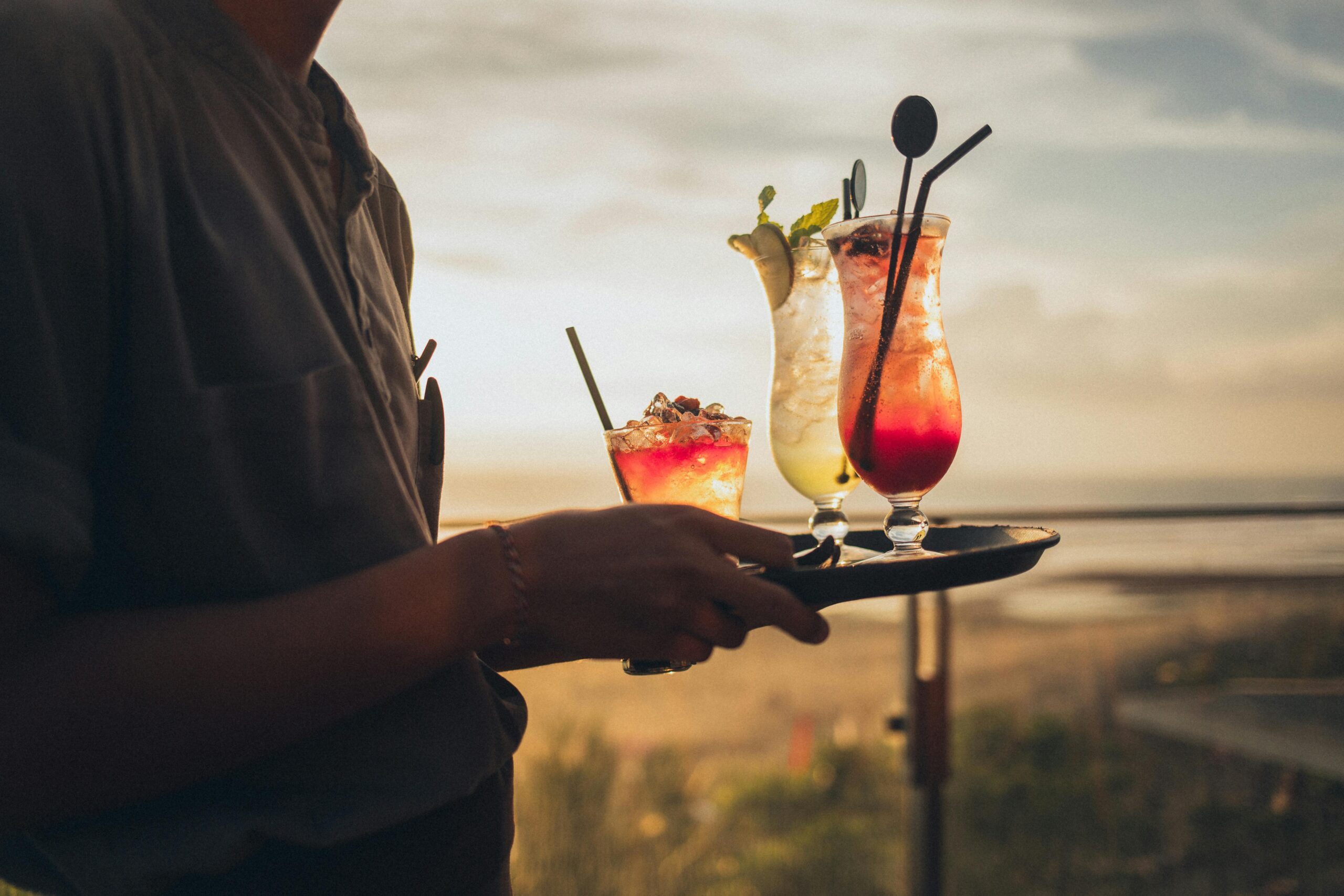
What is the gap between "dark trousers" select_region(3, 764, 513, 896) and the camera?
660 millimetres

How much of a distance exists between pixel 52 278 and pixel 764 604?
53cm

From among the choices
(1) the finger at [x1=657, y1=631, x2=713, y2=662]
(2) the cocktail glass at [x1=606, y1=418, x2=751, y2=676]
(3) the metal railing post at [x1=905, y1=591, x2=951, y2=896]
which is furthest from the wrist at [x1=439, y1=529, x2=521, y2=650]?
(3) the metal railing post at [x1=905, y1=591, x2=951, y2=896]

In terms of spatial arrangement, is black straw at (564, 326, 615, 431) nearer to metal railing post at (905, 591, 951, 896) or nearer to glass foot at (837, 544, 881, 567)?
glass foot at (837, 544, 881, 567)

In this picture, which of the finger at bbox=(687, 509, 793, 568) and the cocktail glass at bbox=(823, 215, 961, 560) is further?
the cocktail glass at bbox=(823, 215, 961, 560)

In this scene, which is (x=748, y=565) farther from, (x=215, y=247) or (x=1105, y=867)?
(x=1105, y=867)

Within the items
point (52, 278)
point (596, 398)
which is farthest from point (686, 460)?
point (52, 278)

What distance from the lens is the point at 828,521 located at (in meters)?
1.39

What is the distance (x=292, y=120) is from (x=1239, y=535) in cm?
282

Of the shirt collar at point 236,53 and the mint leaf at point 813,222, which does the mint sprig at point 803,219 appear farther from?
the shirt collar at point 236,53

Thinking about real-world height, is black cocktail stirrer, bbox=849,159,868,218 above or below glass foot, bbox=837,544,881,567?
above

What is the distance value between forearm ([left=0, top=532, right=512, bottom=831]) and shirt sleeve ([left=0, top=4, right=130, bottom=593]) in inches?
2.2

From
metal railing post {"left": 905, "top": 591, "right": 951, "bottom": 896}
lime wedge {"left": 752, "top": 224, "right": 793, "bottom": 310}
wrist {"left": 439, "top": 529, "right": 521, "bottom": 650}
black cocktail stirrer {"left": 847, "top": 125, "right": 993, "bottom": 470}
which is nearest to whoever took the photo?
wrist {"left": 439, "top": 529, "right": 521, "bottom": 650}

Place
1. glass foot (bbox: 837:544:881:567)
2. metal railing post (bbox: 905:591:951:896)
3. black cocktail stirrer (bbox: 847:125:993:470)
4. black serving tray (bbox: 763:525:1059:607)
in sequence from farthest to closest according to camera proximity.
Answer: metal railing post (bbox: 905:591:951:896) < black cocktail stirrer (bbox: 847:125:993:470) < glass foot (bbox: 837:544:881:567) < black serving tray (bbox: 763:525:1059:607)

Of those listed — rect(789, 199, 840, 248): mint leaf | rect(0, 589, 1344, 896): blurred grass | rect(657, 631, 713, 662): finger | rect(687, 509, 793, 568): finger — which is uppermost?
rect(789, 199, 840, 248): mint leaf
